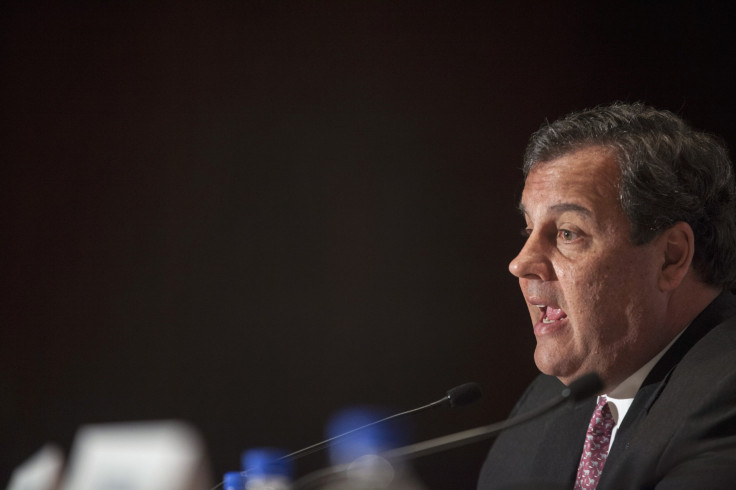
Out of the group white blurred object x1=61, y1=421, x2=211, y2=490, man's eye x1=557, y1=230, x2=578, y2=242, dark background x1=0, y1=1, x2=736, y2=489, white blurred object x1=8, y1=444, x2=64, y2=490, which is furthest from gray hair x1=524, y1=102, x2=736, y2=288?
white blurred object x1=8, y1=444, x2=64, y2=490

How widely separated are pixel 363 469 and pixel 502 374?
136cm

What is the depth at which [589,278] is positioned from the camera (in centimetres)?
144

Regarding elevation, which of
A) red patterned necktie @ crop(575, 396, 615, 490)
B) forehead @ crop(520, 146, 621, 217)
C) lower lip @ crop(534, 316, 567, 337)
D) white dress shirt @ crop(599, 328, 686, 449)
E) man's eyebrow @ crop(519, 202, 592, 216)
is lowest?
red patterned necktie @ crop(575, 396, 615, 490)

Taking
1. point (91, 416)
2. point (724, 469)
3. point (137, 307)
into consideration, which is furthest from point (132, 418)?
point (724, 469)

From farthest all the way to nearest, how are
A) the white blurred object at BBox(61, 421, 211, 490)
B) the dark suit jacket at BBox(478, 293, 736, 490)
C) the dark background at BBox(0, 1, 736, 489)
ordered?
the dark background at BBox(0, 1, 736, 489) → the white blurred object at BBox(61, 421, 211, 490) → the dark suit jacket at BBox(478, 293, 736, 490)

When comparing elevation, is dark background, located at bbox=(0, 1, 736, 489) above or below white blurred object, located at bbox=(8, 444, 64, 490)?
above

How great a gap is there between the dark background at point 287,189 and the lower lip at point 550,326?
817 mm

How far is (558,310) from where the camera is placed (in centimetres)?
149

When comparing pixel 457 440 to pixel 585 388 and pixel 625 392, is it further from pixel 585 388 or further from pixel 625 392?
pixel 625 392

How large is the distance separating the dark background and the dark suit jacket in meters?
0.70

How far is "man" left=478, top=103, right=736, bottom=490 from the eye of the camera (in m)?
1.44

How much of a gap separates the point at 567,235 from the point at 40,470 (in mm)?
1567

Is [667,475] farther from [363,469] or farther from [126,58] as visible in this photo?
[126,58]

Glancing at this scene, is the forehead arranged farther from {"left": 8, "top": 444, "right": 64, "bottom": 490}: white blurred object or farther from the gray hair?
{"left": 8, "top": 444, "right": 64, "bottom": 490}: white blurred object
